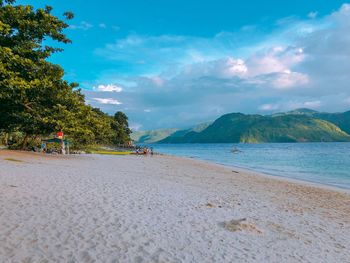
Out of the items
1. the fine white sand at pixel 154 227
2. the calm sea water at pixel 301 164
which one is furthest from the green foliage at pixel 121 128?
the fine white sand at pixel 154 227

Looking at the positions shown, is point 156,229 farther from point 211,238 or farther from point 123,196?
point 123,196

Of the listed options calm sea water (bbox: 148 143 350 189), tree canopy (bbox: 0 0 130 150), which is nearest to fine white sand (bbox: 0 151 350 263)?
tree canopy (bbox: 0 0 130 150)

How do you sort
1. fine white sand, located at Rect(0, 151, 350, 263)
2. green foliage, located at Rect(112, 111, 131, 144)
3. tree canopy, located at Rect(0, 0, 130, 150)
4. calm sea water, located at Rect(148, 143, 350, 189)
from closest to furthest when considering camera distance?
1. fine white sand, located at Rect(0, 151, 350, 263)
2. tree canopy, located at Rect(0, 0, 130, 150)
3. calm sea water, located at Rect(148, 143, 350, 189)
4. green foliage, located at Rect(112, 111, 131, 144)

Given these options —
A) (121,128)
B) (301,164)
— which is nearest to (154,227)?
(301,164)

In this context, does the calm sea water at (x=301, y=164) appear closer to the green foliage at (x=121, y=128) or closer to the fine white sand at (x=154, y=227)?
the fine white sand at (x=154, y=227)

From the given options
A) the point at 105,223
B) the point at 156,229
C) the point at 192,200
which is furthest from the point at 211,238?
the point at 192,200

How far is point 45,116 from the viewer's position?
101 ft

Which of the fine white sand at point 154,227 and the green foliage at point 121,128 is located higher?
the green foliage at point 121,128

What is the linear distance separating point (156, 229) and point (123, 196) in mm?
4920

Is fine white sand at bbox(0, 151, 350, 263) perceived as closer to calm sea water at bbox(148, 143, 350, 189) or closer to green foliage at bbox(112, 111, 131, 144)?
calm sea water at bbox(148, 143, 350, 189)

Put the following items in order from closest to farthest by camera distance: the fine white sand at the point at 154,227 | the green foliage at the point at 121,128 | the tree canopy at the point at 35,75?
the fine white sand at the point at 154,227 < the tree canopy at the point at 35,75 < the green foliage at the point at 121,128

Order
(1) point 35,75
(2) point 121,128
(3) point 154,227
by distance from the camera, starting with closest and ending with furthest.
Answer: (3) point 154,227 → (1) point 35,75 → (2) point 121,128

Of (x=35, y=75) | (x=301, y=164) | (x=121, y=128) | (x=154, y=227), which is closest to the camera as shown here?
(x=154, y=227)

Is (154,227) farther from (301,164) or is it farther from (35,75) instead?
(301,164)
